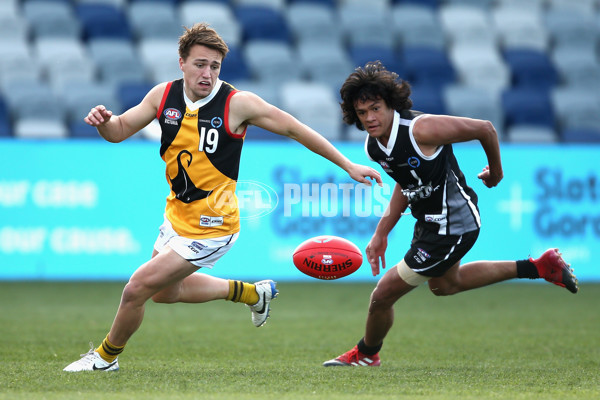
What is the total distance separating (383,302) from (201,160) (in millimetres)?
1695

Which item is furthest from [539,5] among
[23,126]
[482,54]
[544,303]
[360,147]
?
[23,126]

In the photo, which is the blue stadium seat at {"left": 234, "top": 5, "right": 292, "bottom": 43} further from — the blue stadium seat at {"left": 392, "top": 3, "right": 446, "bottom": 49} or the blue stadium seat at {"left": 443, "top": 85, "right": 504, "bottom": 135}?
the blue stadium seat at {"left": 443, "top": 85, "right": 504, "bottom": 135}

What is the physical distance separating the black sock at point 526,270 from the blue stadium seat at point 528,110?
30.4ft

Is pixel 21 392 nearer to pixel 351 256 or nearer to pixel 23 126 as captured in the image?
pixel 351 256

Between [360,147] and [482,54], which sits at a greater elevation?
[482,54]

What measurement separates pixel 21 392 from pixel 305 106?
404 inches

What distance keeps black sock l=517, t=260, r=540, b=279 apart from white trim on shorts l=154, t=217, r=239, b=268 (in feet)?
7.12

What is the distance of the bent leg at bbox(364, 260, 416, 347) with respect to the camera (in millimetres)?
5945

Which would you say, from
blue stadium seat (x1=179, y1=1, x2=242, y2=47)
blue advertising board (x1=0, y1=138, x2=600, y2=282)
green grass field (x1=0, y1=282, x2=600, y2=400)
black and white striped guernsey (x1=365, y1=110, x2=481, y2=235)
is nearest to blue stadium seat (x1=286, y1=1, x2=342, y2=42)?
blue stadium seat (x1=179, y1=1, x2=242, y2=47)

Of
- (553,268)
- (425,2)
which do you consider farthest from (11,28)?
(553,268)

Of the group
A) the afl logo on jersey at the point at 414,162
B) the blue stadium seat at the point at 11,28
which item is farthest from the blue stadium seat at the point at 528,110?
the afl logo on jersey at the point at 414,162

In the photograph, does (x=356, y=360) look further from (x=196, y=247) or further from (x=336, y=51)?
(x=336, y=51)

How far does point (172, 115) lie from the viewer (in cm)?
Result: 554

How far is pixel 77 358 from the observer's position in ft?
20.3
